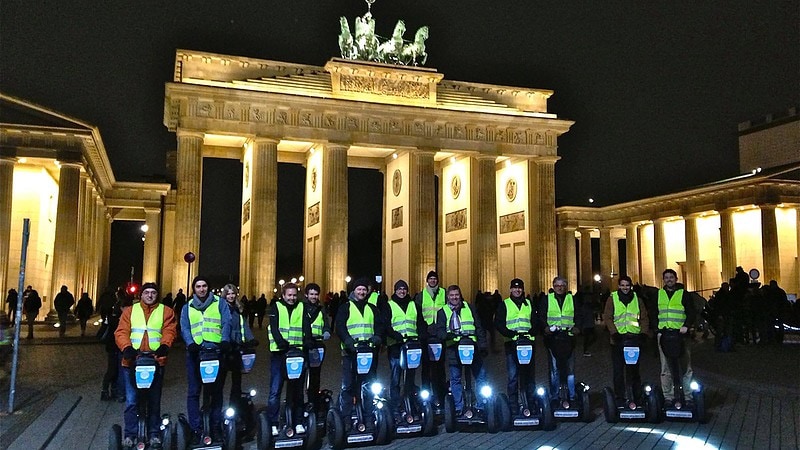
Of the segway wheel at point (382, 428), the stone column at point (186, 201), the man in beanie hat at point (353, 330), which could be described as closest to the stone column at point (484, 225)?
the stone column at point (186, 201)

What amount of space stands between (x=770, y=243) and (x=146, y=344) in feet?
145

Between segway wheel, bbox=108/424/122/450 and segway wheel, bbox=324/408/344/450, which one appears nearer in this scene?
segway wheel, bbox=108/424/122/450

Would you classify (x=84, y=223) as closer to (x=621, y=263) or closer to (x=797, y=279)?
(x=797, y=279)

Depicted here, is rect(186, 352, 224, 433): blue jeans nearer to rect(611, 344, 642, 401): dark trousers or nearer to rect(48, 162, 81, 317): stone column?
rect(611, 344, 642, 401): dark trousers

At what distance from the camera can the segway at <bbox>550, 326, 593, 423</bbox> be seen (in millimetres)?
9844

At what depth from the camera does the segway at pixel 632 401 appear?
9688mm

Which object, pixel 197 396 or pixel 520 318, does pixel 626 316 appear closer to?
pixel 520 318

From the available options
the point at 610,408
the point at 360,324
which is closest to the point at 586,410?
the point at 610,408

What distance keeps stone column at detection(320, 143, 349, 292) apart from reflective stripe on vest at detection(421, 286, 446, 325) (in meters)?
28.0

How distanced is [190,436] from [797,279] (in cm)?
4896

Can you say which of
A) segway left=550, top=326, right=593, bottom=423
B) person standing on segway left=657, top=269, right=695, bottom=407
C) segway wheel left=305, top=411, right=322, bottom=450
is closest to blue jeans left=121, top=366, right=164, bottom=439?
segway wheel left=305, top=411, right=322, bottom=450

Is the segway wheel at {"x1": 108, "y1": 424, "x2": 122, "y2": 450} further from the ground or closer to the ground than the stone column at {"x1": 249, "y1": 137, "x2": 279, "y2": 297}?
closer to the ground

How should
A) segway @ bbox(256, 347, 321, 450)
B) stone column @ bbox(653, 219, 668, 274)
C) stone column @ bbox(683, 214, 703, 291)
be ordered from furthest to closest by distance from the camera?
stone column @ bbox(653, 219, 668, 274) < stone column @ bbox(683, 214, 703, 291) < segway @ bbox(256, 347, 321, 450)

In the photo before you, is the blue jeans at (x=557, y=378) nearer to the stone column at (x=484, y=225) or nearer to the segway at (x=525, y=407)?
the segway at (x=525, y=407)
